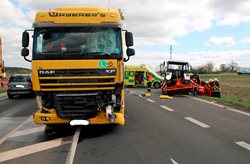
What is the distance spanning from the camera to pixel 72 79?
7.48 meters

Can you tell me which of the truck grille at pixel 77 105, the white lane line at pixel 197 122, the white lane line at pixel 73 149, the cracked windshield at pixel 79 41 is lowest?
the white lane line at pixel 73 149

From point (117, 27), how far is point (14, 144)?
3718 mm

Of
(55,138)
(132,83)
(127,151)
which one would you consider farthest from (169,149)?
(132,83)

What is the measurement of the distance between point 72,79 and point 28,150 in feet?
6.27

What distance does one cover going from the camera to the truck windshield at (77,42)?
25.1 ft

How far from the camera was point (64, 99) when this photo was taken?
24.7 feet

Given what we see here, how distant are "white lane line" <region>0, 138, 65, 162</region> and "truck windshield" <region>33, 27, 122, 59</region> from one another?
2033 mm

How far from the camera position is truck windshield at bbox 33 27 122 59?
25.1ft

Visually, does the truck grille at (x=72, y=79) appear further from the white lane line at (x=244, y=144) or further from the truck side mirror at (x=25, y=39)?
the white lane line at (x=244, y=144)

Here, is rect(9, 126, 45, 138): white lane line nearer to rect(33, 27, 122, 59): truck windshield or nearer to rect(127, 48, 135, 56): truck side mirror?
rect(33, 27, 122, 59): truck windshield

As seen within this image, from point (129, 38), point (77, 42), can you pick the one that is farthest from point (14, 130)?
point (129, 38)

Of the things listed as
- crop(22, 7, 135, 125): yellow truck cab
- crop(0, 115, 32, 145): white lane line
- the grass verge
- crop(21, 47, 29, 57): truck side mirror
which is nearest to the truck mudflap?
crop(22, 7, 135, 125): yellow truck cab

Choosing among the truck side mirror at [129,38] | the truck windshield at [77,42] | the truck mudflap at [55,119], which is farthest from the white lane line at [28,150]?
the truck side mirror at [129,38]

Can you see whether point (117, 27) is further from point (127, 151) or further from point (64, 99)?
point (127, 151)
